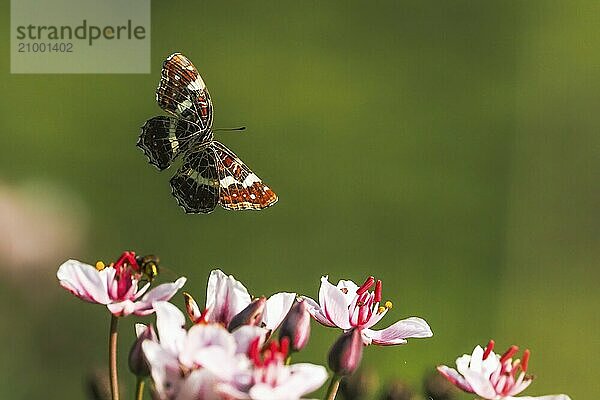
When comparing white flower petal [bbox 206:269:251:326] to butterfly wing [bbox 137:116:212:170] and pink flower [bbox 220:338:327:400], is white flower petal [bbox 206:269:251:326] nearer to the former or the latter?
pink flower [bbox 220:338:327:400]

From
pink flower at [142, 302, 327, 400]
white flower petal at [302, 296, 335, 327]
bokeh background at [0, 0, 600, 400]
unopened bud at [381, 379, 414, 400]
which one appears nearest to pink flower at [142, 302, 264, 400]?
pink flower at [142, 302, 327, 400]

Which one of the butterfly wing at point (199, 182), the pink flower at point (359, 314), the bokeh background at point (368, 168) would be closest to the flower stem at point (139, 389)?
the pink flower at point (359, 314)

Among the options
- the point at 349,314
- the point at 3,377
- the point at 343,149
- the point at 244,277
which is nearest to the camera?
the point at 349,314

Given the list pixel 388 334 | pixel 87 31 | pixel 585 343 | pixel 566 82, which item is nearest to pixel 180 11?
pixel 87 31

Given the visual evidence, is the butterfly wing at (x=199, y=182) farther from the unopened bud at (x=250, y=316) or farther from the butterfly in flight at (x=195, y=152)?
the unopened bud at (x=250, y=316)

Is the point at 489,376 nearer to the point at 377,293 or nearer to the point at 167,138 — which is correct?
the point at 377,293

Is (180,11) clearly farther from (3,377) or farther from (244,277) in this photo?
(3,377)
